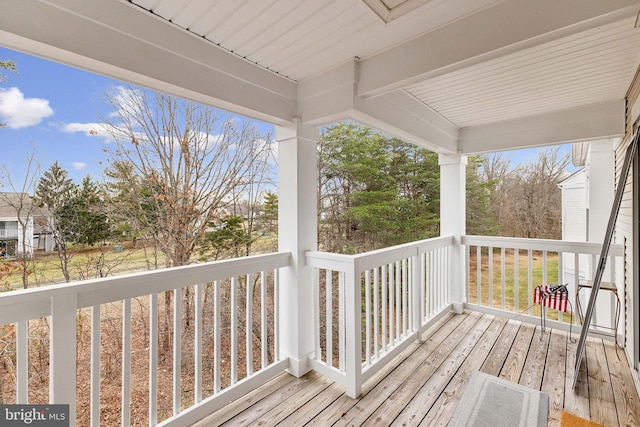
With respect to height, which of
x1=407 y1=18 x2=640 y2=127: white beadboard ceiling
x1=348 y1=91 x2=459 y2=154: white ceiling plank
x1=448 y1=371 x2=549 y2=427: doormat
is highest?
x1=407 y1=18 x2=640 y2=127: white beadboard ceiling

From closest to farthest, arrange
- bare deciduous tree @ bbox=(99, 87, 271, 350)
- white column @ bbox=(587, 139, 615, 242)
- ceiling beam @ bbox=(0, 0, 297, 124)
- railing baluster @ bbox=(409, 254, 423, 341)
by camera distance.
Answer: ceiling beam @ bbox=(0, 0, 297, 124) < railing baluster @ bbox=(409, 254, 423, 341) < bare deciduous tree @ bbox=(99, 87, 271, 350) < white column @ bbox=(587, 139, 615, 242)

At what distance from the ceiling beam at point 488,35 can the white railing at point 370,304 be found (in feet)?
4.54

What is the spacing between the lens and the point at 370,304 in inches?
101

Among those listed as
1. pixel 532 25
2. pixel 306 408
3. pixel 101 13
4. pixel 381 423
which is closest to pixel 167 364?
pixel 306 408

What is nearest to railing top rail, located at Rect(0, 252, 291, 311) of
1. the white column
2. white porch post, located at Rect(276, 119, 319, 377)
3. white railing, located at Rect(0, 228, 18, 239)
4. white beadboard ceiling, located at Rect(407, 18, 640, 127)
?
white porch post, located at Rect(276, 119, 319, 377)

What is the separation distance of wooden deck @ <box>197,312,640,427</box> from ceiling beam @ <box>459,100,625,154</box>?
2.21 m

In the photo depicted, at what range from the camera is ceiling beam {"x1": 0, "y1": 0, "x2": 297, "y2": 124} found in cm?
131

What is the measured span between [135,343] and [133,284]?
2539 millimetres

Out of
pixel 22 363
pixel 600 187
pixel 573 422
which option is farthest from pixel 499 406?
pixel 600 187

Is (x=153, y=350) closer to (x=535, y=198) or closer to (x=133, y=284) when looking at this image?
(x=133, y=284)

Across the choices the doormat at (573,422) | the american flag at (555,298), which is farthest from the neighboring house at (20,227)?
the american flag at (555,298)

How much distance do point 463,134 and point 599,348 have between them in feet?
9.18

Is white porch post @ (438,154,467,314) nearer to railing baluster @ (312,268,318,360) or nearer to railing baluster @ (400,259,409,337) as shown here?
railing baluster @ (400,259,409,337)

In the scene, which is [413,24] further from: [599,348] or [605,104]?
[599,348]
